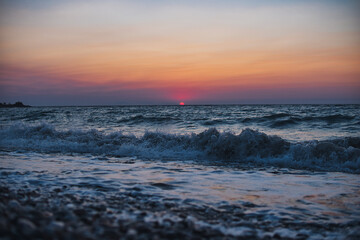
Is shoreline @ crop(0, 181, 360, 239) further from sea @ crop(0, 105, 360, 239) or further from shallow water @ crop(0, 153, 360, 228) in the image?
shallow water @ crop(0, 153, 360, 228)

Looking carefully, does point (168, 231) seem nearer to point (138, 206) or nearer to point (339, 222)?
point (138, 206)

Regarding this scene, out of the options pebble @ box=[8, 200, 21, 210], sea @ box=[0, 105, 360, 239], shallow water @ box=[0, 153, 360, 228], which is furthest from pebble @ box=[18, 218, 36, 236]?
shallow water @ box=[0, 153, 360, 228]

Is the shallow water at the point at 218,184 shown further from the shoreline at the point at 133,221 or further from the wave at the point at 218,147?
the wave at the point at 218,147

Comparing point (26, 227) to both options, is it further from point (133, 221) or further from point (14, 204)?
point (14, 204)

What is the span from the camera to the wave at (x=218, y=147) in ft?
24.7

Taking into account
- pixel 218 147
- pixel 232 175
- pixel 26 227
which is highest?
pixel 26 227

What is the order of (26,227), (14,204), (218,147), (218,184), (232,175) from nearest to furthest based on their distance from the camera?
(26,227) → (14,204) → (218,184) → (232,175) → (218,147)

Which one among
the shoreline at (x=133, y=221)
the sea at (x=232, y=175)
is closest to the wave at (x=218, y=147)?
the sea at (x=232, y=175)

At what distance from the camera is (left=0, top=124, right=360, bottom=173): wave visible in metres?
7.52

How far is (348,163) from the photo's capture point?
23.3 feet

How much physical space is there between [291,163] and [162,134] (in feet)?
16.2

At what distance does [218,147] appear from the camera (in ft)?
30.0

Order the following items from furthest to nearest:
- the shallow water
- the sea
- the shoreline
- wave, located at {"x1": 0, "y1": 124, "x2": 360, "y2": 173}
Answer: wave, located at {"x1": 0, "y1": 124, "x2": 360, "y2": 173}
the shallow water
the sea
the shoreline

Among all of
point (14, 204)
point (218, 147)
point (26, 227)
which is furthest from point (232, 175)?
point (26, 227)
